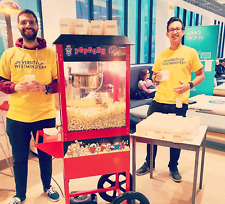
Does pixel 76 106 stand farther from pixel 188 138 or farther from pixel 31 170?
pixel 31 170

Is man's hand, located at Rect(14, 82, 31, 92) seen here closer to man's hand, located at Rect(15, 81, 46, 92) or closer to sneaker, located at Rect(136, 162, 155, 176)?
man's hand, located at Rect(15, 81, 46, 92)

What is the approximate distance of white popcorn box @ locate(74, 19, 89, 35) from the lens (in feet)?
4.83

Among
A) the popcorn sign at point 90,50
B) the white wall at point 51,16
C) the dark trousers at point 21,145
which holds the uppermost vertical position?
the white wall at point 51,16

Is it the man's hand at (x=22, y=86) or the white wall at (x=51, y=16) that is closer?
the man's hand at (x=22, y=86)

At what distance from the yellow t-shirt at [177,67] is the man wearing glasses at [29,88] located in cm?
116

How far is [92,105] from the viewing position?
1.62 meters

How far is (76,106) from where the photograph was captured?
1575 millimetres

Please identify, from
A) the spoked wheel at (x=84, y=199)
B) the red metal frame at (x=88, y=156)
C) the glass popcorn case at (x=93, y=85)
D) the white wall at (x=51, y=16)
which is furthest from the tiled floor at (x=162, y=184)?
the white wall at (x=51, y=16)

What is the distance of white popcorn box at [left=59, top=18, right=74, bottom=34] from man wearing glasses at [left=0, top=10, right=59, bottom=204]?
1.74ft

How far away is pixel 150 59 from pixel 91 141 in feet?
22.2

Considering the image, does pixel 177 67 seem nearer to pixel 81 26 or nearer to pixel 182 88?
pixel 182 88

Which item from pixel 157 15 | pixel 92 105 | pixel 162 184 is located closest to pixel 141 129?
pixel 92 105

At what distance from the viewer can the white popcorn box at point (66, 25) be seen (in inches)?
57.4

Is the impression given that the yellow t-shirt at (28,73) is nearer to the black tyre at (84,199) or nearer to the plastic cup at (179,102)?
the black tyre at (84,199)
